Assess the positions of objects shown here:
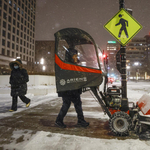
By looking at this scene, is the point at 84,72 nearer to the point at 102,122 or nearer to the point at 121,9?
the point at 102,122

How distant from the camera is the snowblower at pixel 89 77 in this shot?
307cm

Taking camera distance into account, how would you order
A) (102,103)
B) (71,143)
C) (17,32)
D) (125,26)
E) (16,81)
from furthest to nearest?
1. (17,32)
2. (16,81)
3. (125,26)
4. (102,103)
5. (71,143)

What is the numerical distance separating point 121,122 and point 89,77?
1.22 metres

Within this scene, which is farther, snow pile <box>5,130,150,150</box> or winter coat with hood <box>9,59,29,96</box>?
winter coat with hood <box>9,59,29,96</box>

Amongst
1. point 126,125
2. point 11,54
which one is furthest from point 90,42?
point 11,54

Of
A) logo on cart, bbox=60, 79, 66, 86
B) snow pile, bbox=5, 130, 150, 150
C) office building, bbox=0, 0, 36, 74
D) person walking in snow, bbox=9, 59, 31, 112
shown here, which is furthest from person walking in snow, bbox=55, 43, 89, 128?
office building, bbox=0, 0, 36, 74

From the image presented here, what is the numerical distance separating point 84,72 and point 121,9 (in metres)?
2.70

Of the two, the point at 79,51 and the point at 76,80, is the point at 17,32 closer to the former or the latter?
the point at 79,51

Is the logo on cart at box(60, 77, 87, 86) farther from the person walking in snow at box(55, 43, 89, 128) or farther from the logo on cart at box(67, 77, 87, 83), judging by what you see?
the person walking in snow at box(55, 43, 89, 128)

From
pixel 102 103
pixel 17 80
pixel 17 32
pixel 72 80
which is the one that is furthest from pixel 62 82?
pixel 17 32

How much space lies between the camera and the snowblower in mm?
3074

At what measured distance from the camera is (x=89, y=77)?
10.4 feet

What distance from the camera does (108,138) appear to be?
9.74 ft

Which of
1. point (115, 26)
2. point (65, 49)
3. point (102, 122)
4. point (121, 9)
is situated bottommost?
point (102, 122)
